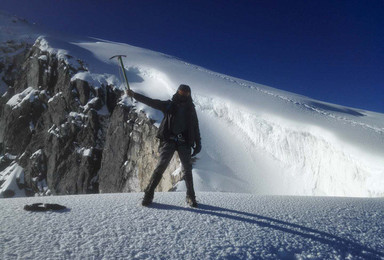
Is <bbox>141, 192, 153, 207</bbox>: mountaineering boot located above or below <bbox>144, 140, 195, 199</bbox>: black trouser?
below

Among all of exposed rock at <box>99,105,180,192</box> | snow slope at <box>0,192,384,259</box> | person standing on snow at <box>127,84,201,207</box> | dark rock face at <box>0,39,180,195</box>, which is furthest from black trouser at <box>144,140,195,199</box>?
exposed rock at <box>99,105,180,192</box>

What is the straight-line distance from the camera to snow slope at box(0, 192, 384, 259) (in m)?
2.69

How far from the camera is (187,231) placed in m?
3.22

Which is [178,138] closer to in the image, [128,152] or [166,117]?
[166,117]

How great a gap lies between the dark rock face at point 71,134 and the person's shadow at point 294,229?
10.4 metres

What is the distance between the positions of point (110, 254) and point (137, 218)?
3.19ft

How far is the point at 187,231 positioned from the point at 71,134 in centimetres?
2904

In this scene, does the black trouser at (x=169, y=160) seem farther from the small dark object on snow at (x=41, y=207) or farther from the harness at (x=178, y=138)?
the small dark object on snow at (x=41, y=207)

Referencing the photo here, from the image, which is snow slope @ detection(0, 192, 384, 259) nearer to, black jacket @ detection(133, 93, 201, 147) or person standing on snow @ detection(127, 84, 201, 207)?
person standing on snow @ detection(127, 84, 201, 207)

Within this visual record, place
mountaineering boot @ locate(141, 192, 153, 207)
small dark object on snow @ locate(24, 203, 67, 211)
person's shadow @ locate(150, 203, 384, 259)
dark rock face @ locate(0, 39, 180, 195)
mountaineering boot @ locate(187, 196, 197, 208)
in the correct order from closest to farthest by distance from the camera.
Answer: person's shadow @ locate(150, 203, 384, 259), small dark object on snow @ locate(24, 203, 67, 211), mountaineering boot @ locate(141, 192, 153, 207), mountaineering boot @ locate(187, 196, 197, 208), dark rock face @ locate(0, 39, 180, 195)

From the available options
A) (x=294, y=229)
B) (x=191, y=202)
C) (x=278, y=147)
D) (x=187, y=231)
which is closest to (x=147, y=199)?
(x=191, y=202)

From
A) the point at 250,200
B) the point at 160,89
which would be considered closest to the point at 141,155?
the point at 160,89

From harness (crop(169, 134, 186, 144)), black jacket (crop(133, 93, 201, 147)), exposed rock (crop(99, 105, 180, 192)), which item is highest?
black jacket (crop(133, 93, 201, 147))

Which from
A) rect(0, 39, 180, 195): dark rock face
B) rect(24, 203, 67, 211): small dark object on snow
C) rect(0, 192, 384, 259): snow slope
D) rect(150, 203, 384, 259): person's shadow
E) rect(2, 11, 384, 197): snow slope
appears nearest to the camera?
rect(0, 192, 384, 259): snow slope
